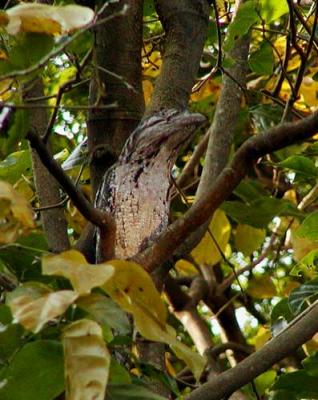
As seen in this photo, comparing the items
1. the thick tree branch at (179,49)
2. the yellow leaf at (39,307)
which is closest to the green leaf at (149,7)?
the thick tree branch at (179,49)

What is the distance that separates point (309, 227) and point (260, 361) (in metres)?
0.42

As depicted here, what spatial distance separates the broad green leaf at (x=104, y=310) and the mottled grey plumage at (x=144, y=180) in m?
0.78

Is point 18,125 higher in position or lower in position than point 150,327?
higher

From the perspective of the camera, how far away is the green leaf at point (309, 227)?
1.88m

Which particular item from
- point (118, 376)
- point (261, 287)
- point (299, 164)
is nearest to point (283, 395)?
point (299, 164)

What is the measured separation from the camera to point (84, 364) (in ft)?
3.29

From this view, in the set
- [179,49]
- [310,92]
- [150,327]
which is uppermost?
[310,92]

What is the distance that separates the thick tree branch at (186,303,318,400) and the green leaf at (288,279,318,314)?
0.20 metres

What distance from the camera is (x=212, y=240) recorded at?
8.87 ft

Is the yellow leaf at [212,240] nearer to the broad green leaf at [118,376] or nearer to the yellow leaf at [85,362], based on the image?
the broad green leaf at [118,376]

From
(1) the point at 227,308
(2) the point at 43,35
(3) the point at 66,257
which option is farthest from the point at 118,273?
(1) the point at 227,308

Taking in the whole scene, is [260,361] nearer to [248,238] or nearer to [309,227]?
[309,227]

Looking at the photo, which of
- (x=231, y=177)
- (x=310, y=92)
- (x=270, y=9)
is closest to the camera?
(x=231, y=177)

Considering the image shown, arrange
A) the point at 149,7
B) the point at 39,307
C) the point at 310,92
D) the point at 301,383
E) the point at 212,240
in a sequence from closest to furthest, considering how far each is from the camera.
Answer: the point at 39,307, the point at 301,383, the point at 149,7, the point at 212,240, the point at 310,92
